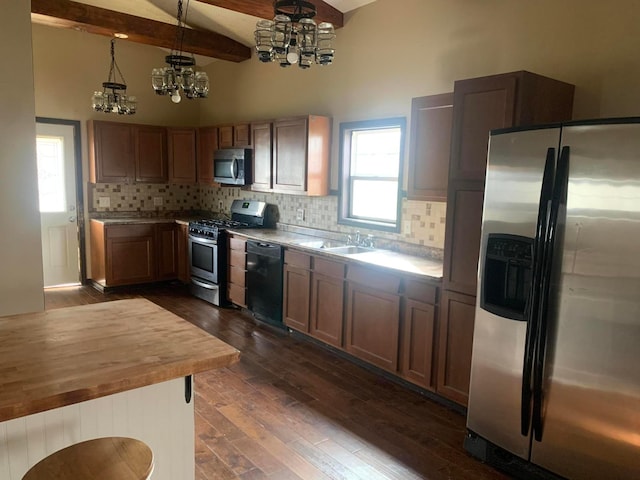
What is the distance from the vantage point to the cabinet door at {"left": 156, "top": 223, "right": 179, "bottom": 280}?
245 inches

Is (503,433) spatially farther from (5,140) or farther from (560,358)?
(5,140)

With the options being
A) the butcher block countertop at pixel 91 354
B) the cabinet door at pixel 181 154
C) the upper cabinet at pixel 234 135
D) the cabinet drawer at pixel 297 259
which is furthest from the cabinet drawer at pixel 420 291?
the cabinet door at pixel 181 154

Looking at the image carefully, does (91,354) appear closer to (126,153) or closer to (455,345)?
(455,345)

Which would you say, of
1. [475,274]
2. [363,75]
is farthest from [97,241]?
[475,274]

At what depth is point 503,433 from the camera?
2.46 m

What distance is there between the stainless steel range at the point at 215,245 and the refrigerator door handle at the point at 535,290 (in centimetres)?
368

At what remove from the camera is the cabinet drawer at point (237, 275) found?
5070mm

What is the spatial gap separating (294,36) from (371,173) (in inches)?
81.1

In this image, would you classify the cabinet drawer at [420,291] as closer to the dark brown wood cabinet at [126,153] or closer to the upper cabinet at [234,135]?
the upper cabinet at [234,135]

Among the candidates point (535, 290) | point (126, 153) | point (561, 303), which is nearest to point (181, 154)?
point (126, 153)

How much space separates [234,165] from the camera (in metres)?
5.55

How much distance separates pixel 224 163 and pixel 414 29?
283cm

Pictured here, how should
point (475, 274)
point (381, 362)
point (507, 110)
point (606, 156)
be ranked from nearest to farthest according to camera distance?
1. point (606, 156)
2. point (507, 110)
3. point (475, 274)
4. point (381, 362)

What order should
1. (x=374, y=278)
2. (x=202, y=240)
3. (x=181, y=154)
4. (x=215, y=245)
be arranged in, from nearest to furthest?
(x=374, y=278), (x=215, y=245), (x=202, y=240), (x=181, y=154)
